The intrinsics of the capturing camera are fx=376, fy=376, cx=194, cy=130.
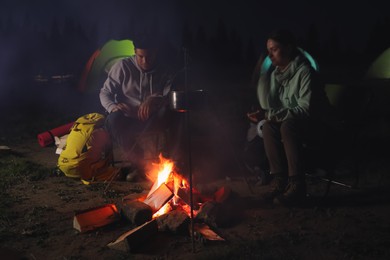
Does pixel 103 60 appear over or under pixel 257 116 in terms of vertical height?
over

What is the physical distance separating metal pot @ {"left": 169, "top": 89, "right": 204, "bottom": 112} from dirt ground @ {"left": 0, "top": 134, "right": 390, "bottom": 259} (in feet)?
3.66

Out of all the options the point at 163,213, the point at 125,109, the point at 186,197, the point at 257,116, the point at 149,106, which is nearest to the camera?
the point at 163,213

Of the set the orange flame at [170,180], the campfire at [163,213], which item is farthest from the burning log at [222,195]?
the orange flame at [170,180]

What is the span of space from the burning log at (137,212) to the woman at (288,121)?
143cm

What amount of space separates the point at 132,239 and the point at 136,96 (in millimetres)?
2846

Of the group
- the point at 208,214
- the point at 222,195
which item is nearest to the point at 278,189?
the point at 222,195

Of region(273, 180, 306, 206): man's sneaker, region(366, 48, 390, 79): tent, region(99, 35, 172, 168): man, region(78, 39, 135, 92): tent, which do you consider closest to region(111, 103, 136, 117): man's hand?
region(99, 35, 172, 168): man

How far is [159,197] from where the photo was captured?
12.8 ft

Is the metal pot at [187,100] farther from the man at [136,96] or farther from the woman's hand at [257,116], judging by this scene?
the man at [136,96]

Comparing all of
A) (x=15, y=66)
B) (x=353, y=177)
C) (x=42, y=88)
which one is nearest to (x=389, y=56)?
(x=353, y=177)

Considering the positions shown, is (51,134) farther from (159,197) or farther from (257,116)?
(257,116)

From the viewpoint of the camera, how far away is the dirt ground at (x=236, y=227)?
307 cm

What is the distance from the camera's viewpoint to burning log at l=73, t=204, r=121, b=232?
349 centimetres

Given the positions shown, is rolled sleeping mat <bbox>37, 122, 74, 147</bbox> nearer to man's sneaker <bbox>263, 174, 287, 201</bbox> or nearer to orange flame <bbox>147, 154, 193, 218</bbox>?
orange flame <bbox>147, 154, 193, 218</bbox>
